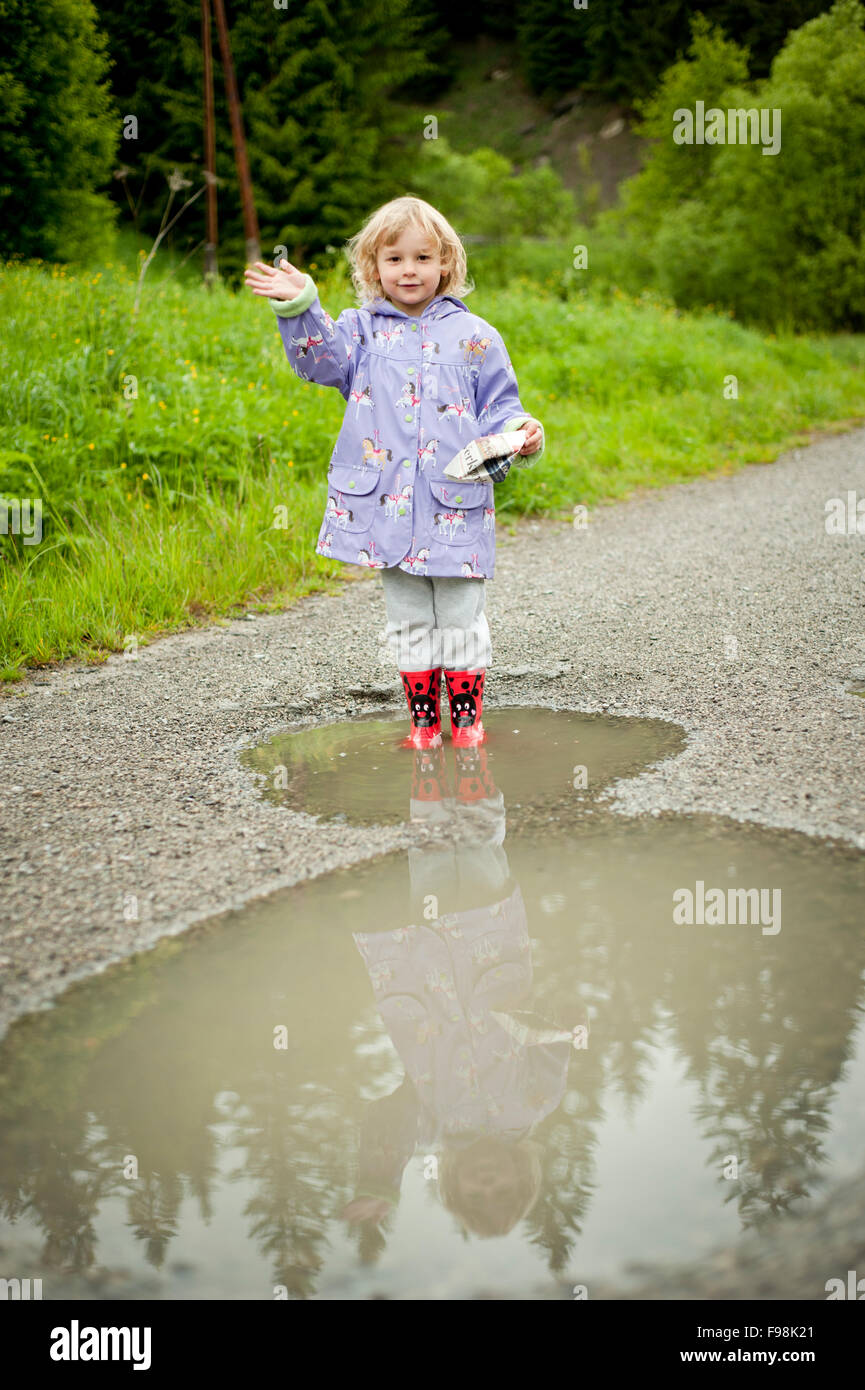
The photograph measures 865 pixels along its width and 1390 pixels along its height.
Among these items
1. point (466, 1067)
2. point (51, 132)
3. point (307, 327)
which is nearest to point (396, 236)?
point (307, 327)

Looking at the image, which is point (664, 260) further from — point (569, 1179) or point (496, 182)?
point (569, 1179)

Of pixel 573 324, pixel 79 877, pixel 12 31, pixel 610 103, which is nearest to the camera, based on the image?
pixel 79 877

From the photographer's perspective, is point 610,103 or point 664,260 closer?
point 664,260

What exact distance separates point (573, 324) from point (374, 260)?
9074 mm

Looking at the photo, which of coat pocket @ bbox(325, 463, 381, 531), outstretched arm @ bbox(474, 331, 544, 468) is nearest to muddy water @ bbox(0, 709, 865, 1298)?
coat pocket @ bbox(325, 463, 381, 531)

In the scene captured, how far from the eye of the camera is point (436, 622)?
358 centimetres

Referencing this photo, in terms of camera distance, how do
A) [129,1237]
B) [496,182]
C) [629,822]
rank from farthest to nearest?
1. [496,182]
2. [629,822]
3. [129,1237]

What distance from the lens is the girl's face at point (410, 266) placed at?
127 inches

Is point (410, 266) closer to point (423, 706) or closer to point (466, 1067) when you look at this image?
point (423, 706)

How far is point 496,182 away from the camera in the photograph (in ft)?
99.7

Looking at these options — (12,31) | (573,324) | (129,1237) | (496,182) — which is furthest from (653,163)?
(129,1237)

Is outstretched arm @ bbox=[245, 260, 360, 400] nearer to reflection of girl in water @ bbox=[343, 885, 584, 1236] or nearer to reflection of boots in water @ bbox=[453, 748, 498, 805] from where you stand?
reflection of boots in water @ bbox=[453, 748, 498, 805]

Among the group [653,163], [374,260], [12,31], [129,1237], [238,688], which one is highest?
[653,163]

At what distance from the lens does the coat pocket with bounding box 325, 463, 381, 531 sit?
3.34 meters
